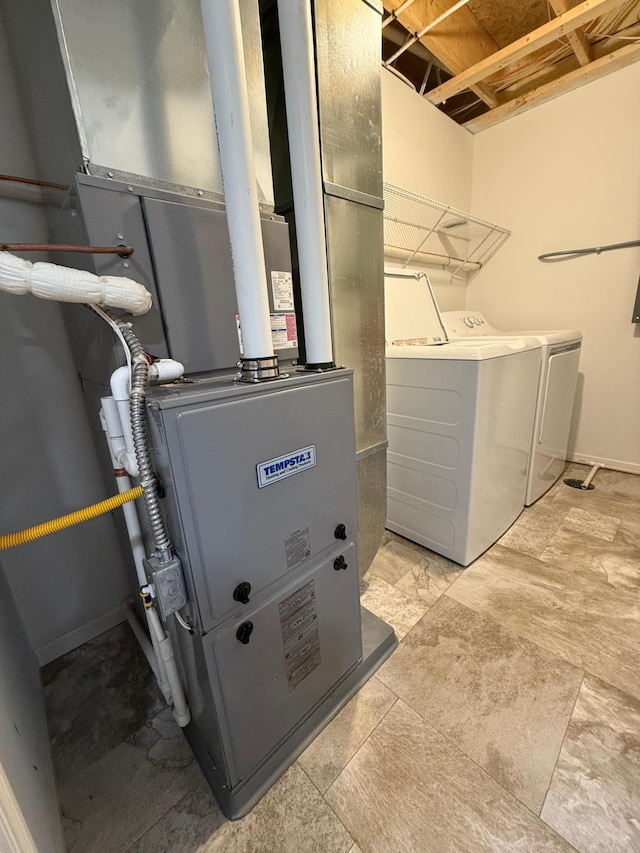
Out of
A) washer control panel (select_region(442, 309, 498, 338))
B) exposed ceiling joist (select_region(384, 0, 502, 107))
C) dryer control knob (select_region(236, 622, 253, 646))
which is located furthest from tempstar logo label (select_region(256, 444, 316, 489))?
exposed ceiling joist (select_region(384, 0, 502, 107))

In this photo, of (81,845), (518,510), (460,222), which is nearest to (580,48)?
(460,222)

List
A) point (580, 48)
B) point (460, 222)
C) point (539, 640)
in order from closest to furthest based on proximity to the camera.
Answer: point (539, 640) → point (580, 48) → point (460, 222)

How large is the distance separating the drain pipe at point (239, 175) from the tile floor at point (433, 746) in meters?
Answer: 1.12

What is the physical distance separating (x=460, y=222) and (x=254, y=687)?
2.91 m

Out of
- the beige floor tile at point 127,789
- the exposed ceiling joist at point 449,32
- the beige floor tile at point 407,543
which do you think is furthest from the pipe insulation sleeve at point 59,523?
the exposed ceiling joist at point 449,32

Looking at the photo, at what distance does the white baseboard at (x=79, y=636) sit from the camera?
1.33m

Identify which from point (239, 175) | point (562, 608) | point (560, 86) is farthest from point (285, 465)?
point (560, 86)

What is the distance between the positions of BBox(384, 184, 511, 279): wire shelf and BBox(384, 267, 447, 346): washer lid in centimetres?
31

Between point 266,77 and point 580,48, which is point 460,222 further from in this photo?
point 266,77

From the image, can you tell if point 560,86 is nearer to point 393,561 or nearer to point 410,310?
point 410,310

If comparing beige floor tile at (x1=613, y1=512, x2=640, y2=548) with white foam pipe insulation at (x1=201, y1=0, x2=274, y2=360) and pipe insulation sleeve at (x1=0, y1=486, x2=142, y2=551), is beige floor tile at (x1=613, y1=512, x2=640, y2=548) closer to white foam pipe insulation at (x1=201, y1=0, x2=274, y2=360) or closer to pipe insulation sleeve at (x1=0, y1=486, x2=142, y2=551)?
white foam pipe insulation at (x1=201, y1=0, x2=274, y2=360)

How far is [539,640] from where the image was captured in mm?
1299

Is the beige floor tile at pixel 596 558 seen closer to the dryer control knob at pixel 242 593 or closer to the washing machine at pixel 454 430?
the washing machine at pixel 454 430

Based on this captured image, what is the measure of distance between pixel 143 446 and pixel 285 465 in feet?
0.99
